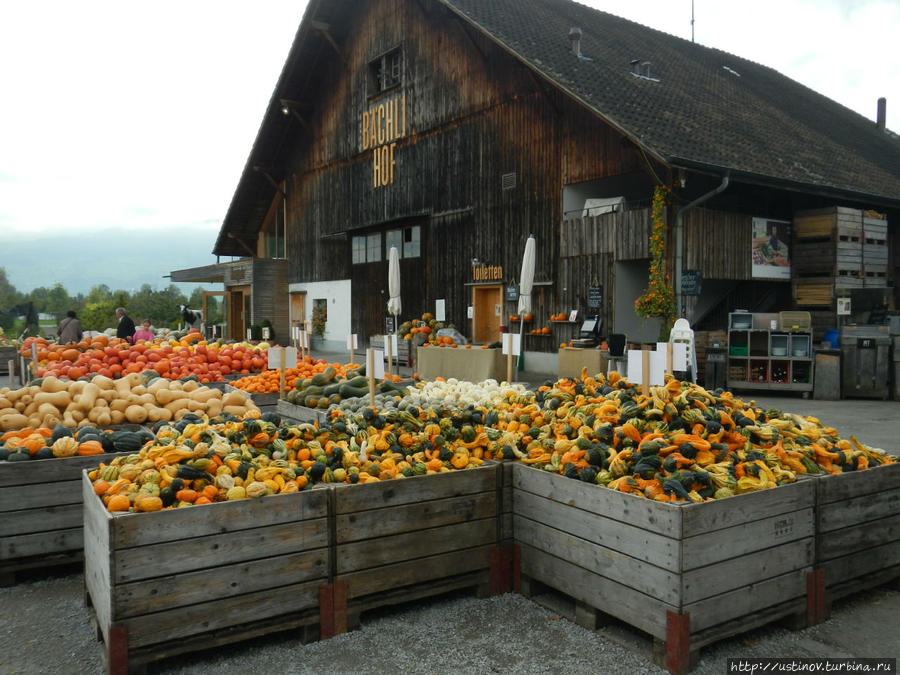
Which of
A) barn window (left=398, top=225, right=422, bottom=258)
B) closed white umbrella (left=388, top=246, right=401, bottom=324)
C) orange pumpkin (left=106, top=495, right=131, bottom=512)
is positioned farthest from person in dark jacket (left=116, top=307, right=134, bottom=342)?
orange pumpkin (left=106, top=495, right=131, bottom=512)

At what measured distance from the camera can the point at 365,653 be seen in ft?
11.9

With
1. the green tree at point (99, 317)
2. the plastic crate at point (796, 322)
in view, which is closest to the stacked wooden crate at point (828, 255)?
the plastic crate at point (796, 322)

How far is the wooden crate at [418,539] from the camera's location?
388cm

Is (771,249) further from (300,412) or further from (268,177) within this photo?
(268,177)

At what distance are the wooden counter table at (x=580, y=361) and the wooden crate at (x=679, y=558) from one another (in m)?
9.47

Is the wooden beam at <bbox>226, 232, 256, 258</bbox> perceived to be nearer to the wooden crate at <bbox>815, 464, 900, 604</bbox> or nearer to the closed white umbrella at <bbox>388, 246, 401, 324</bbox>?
the closed white umbrella at <bbox>388, 246, 401, 324</bbox>

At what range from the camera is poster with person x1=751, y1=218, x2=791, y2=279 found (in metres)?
15.6

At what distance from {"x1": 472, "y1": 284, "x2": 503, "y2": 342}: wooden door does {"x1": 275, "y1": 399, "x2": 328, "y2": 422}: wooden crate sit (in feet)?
35.5

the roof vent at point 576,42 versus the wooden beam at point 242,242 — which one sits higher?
the roof vent at point 576,42

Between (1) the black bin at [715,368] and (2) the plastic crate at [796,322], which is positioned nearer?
(2) the plastic crate at [796,322]

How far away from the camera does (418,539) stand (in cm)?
407

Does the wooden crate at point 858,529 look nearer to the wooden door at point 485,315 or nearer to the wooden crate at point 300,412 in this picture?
the wooden crate at point 300,412

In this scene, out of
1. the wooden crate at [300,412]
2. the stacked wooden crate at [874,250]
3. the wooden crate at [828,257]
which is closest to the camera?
the wooden crate at [300,412]

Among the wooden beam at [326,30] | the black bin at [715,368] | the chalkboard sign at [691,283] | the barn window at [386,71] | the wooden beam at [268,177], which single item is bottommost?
the black bin at [715,368]
